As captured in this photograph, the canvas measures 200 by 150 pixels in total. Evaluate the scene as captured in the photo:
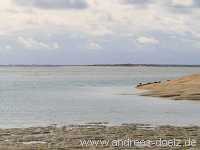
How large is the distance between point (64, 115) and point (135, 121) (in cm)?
687

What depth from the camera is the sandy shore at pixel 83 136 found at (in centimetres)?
2073

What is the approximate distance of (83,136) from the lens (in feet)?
77.6

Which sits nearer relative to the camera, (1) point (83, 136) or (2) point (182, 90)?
(1) point (83, 136)

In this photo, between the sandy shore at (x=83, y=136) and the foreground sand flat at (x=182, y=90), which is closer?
the sandy shore at (x=83, y=136)

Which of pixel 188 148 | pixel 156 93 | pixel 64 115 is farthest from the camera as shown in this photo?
pixel 156 93

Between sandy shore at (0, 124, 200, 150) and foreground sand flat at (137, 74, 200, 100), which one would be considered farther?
foreground sand flat at (137, 74, 200, 100)

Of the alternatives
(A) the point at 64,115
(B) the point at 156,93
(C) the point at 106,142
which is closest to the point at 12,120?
(A) the point at 64,115

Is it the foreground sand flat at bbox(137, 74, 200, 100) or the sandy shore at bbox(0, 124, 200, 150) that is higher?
the foreground sand flat at bbox(137, 74, 200, 100)

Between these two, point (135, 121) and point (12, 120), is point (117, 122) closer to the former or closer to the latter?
point (135, 121)

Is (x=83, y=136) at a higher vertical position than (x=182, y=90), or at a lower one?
lower

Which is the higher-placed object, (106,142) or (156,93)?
(156,93)

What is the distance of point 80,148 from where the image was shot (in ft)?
66.5

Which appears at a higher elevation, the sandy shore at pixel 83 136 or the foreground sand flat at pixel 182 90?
the foreground sand flat at pixel 182 90

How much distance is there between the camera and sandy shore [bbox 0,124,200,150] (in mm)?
20734
